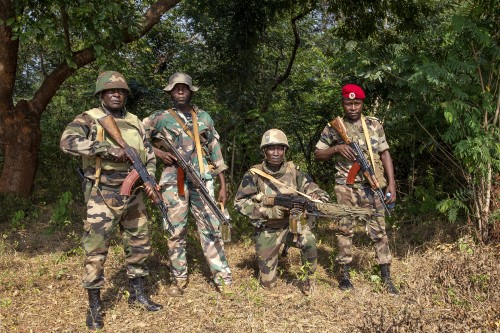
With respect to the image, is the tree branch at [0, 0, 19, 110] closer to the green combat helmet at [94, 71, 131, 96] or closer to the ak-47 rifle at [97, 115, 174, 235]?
the green combat helmet at [94, 71, 131, 96]

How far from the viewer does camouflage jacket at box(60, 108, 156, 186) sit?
3.96m

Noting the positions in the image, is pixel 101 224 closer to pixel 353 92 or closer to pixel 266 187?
pixel 266 187

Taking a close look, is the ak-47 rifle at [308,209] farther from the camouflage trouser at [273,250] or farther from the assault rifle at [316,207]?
the camouflage trouser at [273,250]

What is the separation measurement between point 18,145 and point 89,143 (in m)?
4.10

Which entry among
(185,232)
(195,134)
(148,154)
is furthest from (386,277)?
(148,154)

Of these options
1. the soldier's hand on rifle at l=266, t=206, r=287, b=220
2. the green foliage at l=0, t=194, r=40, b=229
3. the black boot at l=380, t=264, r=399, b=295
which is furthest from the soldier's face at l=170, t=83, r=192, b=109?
the green foliage at l=0, t=194, r=40, b=229

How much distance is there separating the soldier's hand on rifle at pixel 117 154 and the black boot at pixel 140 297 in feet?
4.18

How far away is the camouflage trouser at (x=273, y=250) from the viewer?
4.95 meters

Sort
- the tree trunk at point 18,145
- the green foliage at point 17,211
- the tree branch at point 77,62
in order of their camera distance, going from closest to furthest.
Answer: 1. the tree branch at point 77,62
2. the green foliage at point 17,211
3. the tree trunk at point 18,145

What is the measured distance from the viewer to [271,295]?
4781 millimetres

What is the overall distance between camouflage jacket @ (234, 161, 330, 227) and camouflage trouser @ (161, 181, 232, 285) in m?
0.39

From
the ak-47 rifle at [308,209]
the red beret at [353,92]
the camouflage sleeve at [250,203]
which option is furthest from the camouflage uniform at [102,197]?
the red beret at [353,92]

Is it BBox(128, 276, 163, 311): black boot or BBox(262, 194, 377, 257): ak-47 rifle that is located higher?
BBox(262, 194, 377, 257): ak-47 rifle

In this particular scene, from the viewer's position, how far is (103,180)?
415 cm
